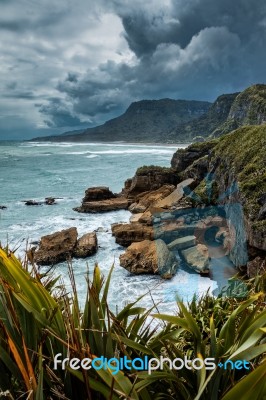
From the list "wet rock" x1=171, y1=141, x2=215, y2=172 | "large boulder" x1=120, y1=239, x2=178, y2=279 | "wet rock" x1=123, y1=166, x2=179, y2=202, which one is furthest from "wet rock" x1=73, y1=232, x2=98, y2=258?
"wet rock" x1=171, y1=141, x2=215, y2=172

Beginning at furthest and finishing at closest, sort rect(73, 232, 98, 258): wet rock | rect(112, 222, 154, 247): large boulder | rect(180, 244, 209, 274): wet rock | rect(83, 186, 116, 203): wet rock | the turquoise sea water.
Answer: rect(83, 186, 116, 203): wet rock
rect(112, 222, 154, 247): large boulder
rect(73, 232, 98, 258): wet rock
rect(180, 244, 209, 274): wet rock
the turquoise sea water

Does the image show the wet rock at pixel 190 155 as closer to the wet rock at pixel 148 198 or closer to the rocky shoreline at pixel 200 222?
the rocky shoreline at pixel 200 222

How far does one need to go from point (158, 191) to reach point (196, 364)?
2130 centimetres

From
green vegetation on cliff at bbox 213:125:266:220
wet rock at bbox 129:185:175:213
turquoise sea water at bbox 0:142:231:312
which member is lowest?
turquoise sea water at bbox 0:142:231:312

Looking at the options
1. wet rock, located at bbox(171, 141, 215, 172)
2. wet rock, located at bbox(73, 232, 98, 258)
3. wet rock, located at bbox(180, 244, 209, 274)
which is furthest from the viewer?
wet rock, located at bbox(171, 141, 215, 172)

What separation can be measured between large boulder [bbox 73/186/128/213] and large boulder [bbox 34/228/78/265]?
748cm

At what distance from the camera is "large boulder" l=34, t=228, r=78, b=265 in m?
13.8

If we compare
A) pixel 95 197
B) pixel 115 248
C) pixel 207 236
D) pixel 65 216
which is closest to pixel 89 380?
pixel 207 236

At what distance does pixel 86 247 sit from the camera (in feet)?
48.1

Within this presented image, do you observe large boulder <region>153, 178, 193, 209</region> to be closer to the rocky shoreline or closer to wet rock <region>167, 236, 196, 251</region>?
the rocky shoreline

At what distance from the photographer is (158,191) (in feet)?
75.8

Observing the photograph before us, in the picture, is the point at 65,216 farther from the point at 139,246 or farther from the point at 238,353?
the point at 238,353

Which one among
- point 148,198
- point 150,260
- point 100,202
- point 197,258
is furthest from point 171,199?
point 197,258

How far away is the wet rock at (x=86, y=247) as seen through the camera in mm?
14383
